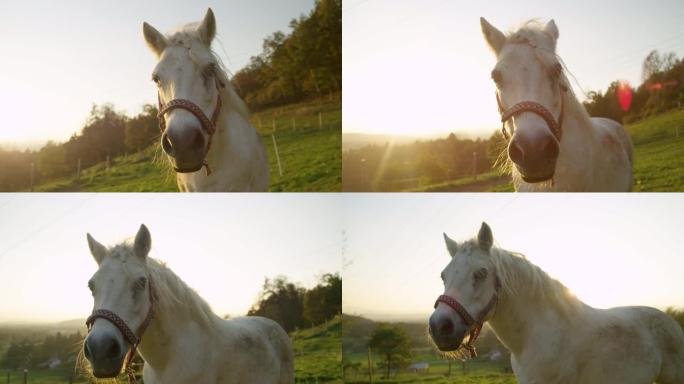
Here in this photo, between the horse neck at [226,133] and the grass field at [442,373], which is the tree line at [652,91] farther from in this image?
the horse neck at [226,133]

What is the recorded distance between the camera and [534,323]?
9.45 ft

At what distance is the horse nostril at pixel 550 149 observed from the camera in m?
2.70

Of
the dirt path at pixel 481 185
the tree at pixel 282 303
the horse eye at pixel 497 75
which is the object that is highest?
the horse eye at pixel 497 75

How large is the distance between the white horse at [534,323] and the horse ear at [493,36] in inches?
27.2

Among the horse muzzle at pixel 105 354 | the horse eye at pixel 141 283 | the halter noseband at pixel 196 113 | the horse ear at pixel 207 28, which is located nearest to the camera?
the horse muzzle at pixel 105 354

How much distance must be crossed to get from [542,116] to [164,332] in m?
1.60

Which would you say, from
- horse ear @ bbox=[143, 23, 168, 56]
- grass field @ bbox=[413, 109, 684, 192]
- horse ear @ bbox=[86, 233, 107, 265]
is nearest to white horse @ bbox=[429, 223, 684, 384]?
grass field @ bbox=[413, 109, 684, 192]

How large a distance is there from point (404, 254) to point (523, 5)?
1.35 metres

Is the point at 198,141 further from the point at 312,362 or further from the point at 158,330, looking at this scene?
the point at 312,362

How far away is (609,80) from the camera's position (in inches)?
139

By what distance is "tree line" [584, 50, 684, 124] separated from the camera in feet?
11.5

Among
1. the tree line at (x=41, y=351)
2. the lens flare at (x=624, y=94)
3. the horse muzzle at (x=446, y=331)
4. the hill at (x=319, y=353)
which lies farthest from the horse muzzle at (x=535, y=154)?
the tree line at (x=41, y=351)

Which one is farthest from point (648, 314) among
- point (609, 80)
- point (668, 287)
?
point (609, 80)

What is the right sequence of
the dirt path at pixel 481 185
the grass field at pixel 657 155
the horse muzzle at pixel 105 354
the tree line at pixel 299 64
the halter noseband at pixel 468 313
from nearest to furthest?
the horse muzzle at pixel 105 354
the halter noseband at pixel 468 313
the grass field at pixel 657 155
the dirt path at pixel 481 185
the tree line at pixel 299 64
